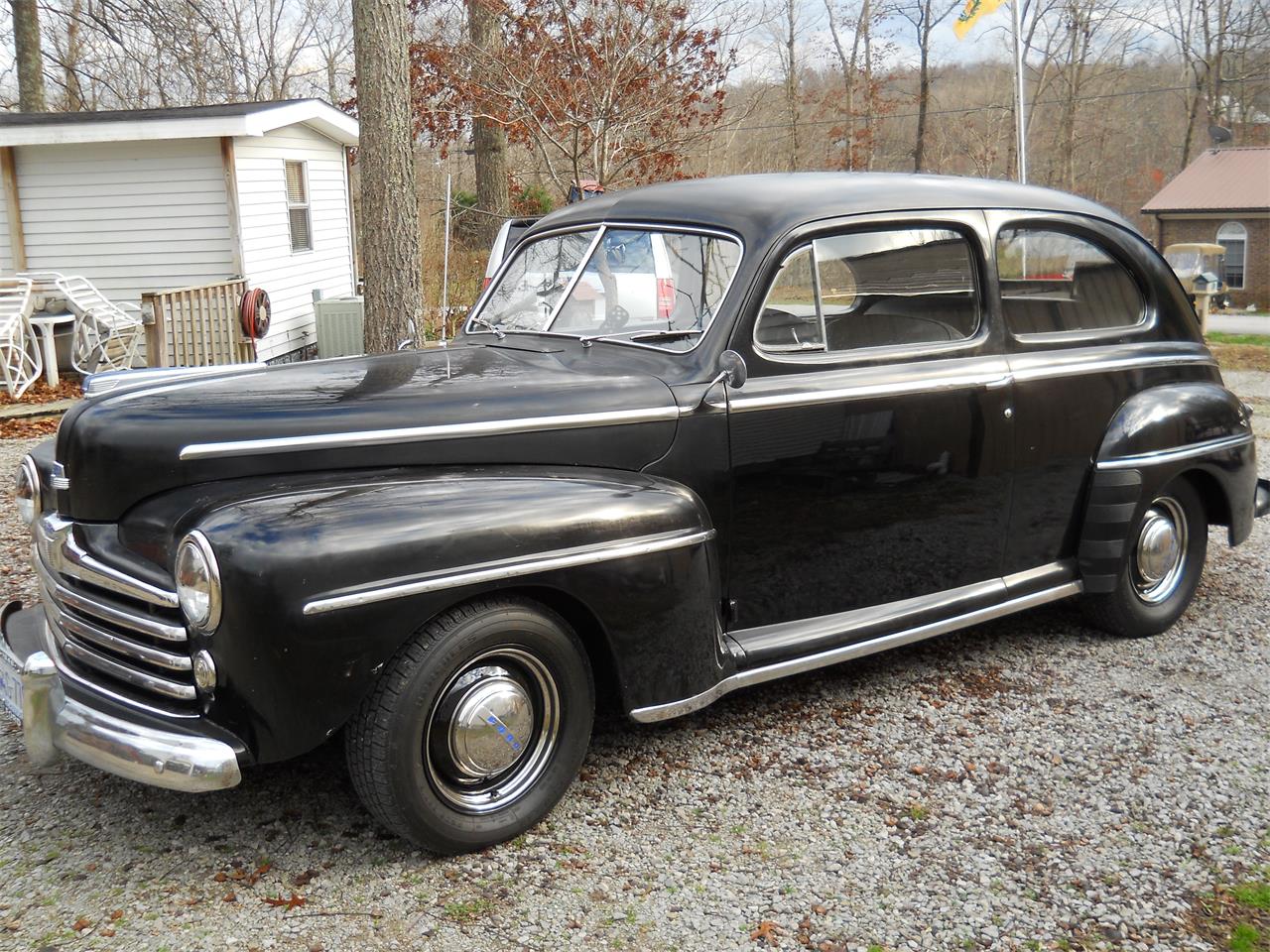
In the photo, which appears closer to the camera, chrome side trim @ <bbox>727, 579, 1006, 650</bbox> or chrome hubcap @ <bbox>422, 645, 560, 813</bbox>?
chrome hubcap @ <bbox>422, 645, 560, 813</bbox>

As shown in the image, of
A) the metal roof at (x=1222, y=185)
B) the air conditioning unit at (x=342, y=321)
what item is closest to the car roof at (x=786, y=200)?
the air conditioning unit at (x=342, y=321)

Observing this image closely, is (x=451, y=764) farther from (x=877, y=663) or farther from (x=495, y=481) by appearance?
(x=877, y=663)

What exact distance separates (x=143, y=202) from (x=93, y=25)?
8379 mm

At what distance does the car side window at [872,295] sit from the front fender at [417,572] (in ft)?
2.63

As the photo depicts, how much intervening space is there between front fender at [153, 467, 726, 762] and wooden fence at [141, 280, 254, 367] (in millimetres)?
8323

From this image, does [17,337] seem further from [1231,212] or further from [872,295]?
[1231,212]

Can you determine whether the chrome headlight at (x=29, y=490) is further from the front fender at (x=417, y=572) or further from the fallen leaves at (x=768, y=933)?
the fallen leaves at (x=768, y=933)

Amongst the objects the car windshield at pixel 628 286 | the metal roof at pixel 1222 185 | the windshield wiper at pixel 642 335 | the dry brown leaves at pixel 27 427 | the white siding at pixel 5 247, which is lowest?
the dry brown leaves at pixel 27 427

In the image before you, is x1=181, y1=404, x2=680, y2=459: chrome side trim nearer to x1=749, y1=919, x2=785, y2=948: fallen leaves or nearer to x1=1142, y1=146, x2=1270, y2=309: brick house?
x1=749, y1=919, x2=785, y2=948: fallen leaves

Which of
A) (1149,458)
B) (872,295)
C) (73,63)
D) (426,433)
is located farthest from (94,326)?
(73,63)

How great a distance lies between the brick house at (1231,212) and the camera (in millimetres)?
36344

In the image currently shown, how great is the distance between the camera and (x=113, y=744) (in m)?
2.82

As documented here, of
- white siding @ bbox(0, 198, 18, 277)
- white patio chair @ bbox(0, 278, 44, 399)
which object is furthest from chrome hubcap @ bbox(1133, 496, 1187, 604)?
white siding @ bbox(0, 198, 18, 277)

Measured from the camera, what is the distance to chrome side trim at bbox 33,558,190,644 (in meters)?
2.84
